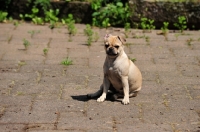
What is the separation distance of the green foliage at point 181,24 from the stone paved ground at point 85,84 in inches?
4.9

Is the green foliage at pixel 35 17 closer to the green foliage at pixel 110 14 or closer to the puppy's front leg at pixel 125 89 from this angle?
the green foliage at pixel 110 14

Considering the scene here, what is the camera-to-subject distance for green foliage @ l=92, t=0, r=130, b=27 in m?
9.76

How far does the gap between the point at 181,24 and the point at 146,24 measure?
66cm

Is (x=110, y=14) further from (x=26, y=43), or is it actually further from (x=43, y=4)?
(x=26, y=43)

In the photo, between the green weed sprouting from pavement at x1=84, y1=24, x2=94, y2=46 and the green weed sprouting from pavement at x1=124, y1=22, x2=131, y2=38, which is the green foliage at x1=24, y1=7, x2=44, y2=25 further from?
the green weed sprouting from pavement at x1=124, y1=22, x2=131, y2=38

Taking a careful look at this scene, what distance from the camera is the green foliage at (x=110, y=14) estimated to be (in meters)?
9.76

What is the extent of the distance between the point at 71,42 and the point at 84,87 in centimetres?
235

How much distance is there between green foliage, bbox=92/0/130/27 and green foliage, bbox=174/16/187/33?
97 cm

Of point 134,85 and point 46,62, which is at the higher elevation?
point 134,85

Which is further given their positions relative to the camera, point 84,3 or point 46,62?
point 84,3

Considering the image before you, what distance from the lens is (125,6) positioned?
32.7 feet

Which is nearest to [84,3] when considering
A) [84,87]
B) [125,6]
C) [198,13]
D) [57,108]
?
[125,6]

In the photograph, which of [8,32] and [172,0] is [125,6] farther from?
[8,32]

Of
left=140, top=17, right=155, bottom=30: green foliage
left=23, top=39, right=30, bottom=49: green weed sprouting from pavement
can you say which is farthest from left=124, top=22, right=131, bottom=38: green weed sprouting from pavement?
left=23, top=39, right=30, bottom=49: green weed sprouting from pavement
